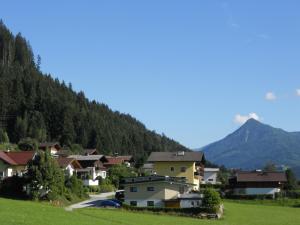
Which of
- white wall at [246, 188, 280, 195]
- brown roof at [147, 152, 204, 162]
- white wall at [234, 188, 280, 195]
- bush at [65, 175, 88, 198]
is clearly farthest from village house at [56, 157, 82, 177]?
white wall at [246, 188, 280, 195]

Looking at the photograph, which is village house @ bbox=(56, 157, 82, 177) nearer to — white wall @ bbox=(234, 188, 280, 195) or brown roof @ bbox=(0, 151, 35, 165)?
brown roof @ bbox=(0, 151, 35, 165)

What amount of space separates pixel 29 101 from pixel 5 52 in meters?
52.0

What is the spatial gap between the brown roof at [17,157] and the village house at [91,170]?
13.3 meters

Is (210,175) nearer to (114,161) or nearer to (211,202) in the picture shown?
(114,161)

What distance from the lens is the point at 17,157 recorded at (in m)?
76.3

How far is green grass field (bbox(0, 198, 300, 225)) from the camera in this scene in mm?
33719

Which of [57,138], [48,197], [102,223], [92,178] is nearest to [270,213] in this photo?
[48,197]

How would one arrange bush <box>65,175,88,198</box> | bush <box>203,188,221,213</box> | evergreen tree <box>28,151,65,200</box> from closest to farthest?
bush <box>203,188,221,213</box>
evergreen tree <box>28,151,65,200</box>
bush <box>65,175,88,198</box>

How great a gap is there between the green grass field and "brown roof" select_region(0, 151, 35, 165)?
23754mm

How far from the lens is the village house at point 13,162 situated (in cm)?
7306

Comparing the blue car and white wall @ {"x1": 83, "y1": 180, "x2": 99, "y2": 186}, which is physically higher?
white wall @ {"x1": 83, "y1": 180, "x2": 99, "y2": 186}

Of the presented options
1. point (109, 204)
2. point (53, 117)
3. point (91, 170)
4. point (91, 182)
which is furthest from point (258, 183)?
point (53, 117)

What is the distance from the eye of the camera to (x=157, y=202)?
63.1 meters

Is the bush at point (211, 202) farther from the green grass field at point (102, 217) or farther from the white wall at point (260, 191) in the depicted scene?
the white wall at point (260, 191)
